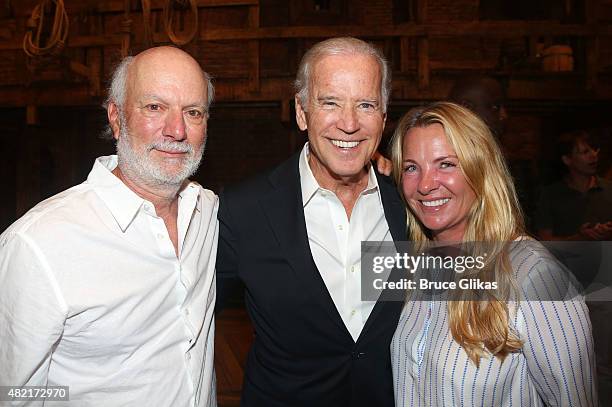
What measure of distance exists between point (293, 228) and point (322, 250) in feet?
0.44

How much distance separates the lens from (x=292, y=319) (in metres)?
1.65

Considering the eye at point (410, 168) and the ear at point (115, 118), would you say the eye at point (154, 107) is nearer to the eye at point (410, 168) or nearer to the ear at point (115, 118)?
the ear at point (115, 118)

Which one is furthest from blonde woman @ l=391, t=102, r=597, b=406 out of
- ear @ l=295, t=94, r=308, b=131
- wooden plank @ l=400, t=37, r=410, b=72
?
wooden plank @ l=400, t=37, r=410, b=72

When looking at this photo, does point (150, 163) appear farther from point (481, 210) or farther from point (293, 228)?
point (481, 210)

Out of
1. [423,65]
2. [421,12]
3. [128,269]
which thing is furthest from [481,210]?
[421,12]

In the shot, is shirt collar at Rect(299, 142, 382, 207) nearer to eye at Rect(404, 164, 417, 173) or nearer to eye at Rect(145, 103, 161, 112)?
eye at Rect(404, 164, 417, 173)

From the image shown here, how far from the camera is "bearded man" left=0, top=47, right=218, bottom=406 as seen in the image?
128 cm

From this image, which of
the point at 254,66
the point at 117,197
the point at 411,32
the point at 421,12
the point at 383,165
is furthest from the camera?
the point at 421,12

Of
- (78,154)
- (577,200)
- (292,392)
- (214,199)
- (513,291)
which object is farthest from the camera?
(78,154)

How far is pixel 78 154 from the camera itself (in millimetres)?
6910

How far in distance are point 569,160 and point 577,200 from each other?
25 cm

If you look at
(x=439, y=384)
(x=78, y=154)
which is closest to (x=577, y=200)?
(x=439, y=384)

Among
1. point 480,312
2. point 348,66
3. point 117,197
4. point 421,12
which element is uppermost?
point 421,12

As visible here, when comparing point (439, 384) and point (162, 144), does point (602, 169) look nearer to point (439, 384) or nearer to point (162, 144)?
point (439, 384)
